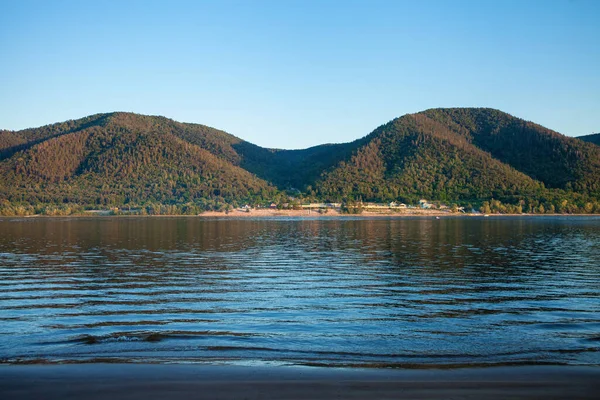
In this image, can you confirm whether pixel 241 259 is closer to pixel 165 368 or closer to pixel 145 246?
pixel 145 246

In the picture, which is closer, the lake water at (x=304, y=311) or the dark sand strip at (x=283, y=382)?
the dark sand strip at (x=283, y=382)

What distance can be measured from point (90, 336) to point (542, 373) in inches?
468

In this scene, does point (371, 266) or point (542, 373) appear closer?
point (542, 373)

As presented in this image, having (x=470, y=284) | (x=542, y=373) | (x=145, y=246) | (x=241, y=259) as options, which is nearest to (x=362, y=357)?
(x=542, y=373)

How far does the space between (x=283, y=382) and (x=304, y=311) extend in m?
8.05

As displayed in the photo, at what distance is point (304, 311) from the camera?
62.5 ft

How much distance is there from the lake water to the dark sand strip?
875 mm

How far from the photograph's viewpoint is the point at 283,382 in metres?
11.0

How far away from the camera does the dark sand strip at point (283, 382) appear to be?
33.6 ft

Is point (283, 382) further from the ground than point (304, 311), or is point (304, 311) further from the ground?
point (283, 382)

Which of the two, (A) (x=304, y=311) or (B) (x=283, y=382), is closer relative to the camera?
(B) (x=283, y=382)

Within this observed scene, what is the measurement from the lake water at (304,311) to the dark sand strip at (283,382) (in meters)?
0.87

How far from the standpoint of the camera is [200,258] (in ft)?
125

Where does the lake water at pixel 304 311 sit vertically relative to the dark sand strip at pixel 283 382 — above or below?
below
